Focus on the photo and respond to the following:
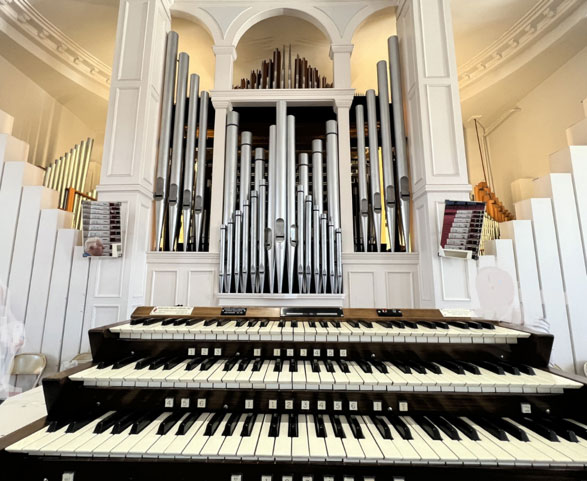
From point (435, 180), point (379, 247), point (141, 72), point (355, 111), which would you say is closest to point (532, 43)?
point (355, 111)

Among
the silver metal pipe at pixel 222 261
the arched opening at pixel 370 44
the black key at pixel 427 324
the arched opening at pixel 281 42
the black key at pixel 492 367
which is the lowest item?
the black key at pixel 492 367

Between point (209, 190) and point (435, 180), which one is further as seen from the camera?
point (209, 190)

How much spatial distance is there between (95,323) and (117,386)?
6.66 feet

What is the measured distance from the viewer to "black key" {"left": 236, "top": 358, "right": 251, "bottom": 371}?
5.42ft

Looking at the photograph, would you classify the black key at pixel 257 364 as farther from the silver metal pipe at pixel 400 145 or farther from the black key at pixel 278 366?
the silver metal pipe at pixel 400 145

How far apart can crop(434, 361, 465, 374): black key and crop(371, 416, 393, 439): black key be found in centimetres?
49

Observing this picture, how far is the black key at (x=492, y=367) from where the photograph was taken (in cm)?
162

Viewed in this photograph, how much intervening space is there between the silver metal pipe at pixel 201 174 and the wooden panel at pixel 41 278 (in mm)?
1505

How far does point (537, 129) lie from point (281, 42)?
179 inches

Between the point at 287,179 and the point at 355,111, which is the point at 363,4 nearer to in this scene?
the point at 355,111

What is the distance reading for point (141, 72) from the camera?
3668mm

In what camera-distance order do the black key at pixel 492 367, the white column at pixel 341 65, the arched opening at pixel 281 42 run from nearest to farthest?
the black key at pixel 492 367
the white column at pixel 341 65
the arched opening at pixel 281 42

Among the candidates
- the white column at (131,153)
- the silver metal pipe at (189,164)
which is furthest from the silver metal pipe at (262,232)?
the white column at (131,153)

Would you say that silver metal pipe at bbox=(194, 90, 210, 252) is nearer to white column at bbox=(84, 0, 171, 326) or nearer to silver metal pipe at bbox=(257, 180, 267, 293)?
white column at bbox=(84, 0, 171, 326)
